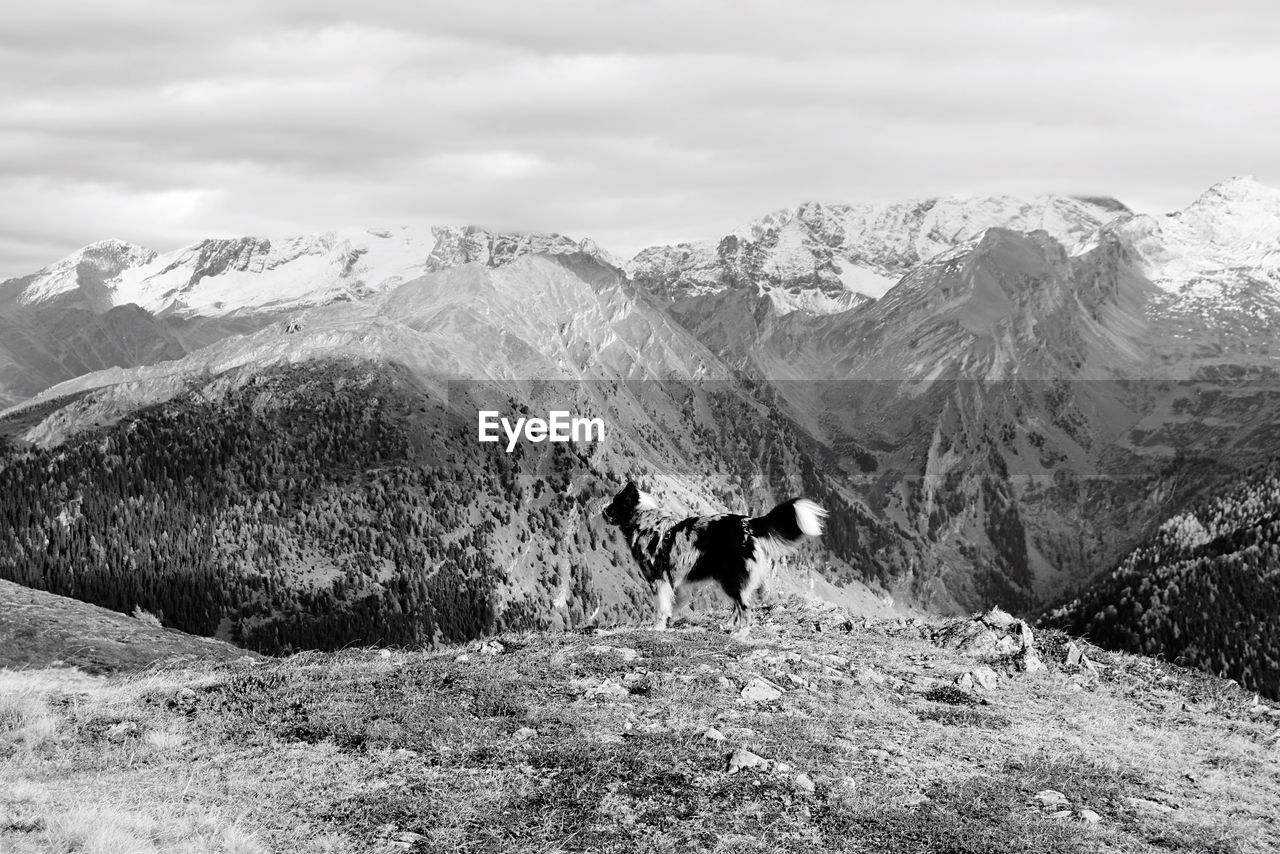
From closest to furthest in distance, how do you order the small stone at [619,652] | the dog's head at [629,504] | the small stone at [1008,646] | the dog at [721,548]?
the small stone at [619,652]
the dog at [721,548]
the small stone at [1008,646]
the dog's head at [629,504]

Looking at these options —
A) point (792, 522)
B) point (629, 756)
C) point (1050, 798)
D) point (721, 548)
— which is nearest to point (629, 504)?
point (721, 548)

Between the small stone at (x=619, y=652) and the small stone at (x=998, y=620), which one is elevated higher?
the small stone at (x=619, y=652)

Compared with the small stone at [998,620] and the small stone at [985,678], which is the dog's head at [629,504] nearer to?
the small stone at [998,620]

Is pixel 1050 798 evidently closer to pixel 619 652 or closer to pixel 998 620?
pixel 619 652

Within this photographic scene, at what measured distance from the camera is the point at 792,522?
29891 millimetres

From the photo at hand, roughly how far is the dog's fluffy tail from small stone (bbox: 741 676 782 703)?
6344 mm

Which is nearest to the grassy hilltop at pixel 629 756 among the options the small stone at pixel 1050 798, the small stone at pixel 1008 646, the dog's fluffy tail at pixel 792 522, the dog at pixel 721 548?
the small stone at pixel 1050 798

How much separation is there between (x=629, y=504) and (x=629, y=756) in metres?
17.1

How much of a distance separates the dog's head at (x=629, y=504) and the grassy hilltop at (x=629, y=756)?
6580 millimetres

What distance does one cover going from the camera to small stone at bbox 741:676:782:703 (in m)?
23.2

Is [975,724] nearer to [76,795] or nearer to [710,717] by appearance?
[710,717]

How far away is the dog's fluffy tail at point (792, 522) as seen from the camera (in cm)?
2961

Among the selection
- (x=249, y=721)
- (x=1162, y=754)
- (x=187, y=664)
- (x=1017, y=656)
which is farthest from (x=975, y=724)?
(x=187, y=664)

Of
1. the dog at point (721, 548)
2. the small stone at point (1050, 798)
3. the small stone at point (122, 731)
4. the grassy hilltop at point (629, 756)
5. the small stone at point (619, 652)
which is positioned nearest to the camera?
the grassy hilltop at point (629, 756)
